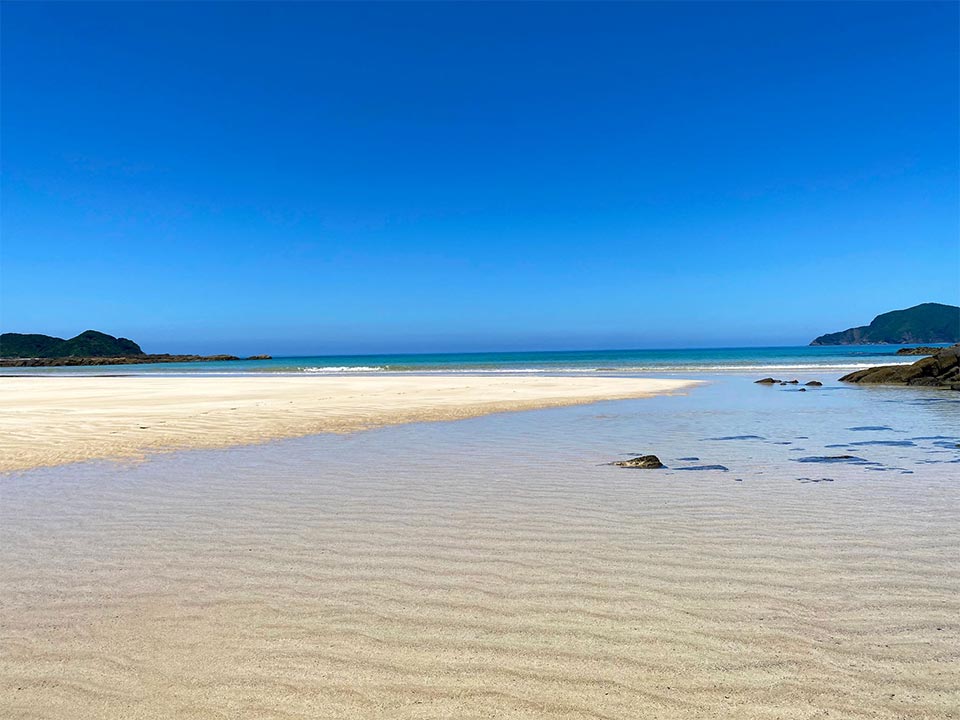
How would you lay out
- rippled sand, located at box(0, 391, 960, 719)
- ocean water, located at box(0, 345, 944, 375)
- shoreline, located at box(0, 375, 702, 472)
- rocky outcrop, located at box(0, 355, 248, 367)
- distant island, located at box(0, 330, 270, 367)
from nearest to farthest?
1. rippled sand, located at box(0, 391, 960, 719)
2. shoreline, located at box(0, 375, 702, 472)
3. ocean water, located at box(0, 345, 944, 375)
4. rocky outcrop, located at box(0, 355, 248, 367)
5. distant island, located at box(0, 330, 270, 367)

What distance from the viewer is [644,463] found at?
35.3 feet

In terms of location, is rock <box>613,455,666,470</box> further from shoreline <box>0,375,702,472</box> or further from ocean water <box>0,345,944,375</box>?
ocean water <box>0,345,944,375</box>

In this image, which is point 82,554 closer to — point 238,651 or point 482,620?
point 238,651

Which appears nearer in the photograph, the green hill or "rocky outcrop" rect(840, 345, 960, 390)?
"rocky outcrop" rect(840, 345, 960, 390)

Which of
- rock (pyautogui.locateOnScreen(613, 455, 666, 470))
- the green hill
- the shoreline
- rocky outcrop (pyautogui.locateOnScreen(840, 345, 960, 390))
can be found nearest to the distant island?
the green hill

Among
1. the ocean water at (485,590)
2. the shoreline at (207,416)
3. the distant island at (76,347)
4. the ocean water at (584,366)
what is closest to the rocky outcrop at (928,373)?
the shoreline at (207,416)

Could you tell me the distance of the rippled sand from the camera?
12.0 feet

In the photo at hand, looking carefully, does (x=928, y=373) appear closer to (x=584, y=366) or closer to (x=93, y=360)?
(x=584, y=366)

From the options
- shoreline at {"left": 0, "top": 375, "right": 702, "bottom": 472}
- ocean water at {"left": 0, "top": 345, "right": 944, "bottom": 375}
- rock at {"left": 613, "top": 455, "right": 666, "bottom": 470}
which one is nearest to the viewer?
rock at {"left": 613, "top": 455, "right": 666, "bottom": 470}

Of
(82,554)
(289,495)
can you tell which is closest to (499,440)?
(289,495)

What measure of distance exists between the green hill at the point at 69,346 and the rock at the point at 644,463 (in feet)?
614

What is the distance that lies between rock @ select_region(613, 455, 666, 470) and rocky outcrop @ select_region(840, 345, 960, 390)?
25245 millimetres

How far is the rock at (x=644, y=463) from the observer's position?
10.7 meters

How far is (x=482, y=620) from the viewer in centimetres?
464
